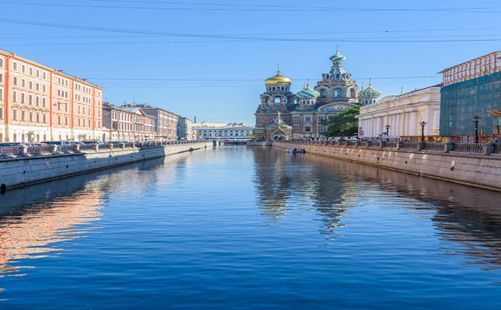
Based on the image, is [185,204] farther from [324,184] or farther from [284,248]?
[324,184]

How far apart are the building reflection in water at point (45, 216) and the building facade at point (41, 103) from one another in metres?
43.7

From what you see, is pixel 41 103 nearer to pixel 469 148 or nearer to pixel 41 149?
pixel 41 149

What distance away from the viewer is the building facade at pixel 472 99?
67938 millimetres

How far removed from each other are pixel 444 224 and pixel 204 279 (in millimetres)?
14234

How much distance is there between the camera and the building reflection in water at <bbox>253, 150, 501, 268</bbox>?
20.7 meters

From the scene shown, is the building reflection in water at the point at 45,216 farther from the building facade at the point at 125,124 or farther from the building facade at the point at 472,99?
the building facade at the point at 125,124

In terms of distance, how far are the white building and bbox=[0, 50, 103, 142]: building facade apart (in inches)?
2339

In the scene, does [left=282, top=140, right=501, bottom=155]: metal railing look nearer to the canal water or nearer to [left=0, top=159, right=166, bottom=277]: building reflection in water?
the canal water

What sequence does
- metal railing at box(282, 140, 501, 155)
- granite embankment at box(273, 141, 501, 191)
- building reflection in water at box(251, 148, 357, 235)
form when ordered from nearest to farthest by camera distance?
building reflection in water at box(251, 148, 357, 235)
granite embankment at box(273, 141, 501, 191)
metal railing at box(282, 140, 501, 155)

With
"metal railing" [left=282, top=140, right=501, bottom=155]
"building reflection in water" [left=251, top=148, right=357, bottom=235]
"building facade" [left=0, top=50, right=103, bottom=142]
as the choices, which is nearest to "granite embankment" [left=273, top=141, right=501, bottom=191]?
"metal railing" [left=282, top=140, right=501, bottom=155]

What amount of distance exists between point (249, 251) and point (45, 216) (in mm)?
12855

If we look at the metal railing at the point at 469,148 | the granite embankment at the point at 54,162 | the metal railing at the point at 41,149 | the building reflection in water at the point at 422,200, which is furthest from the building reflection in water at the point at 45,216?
the metal railing at the point at 469,148

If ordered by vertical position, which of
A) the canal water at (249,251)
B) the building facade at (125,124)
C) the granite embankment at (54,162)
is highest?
the building facade at (125,124)

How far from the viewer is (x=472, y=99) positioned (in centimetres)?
7388
